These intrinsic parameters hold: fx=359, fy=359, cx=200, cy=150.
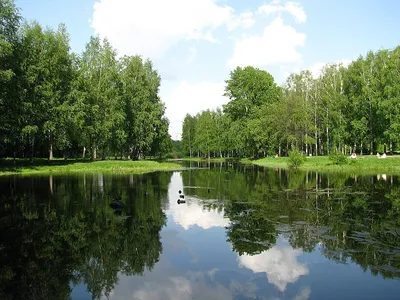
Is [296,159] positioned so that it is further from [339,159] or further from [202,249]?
[202,249]

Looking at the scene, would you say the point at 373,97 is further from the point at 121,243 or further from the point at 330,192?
the point at 121,243

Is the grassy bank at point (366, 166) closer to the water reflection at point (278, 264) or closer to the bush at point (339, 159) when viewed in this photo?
the bush at point (339, 159)

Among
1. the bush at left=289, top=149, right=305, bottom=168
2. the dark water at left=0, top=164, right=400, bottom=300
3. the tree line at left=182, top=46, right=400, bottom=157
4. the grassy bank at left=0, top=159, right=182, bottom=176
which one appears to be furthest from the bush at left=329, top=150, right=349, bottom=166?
the dark water at left=0, top=164, right=400, bottom=300

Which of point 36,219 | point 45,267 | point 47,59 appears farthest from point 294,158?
point 45,267

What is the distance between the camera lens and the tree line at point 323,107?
6589cm

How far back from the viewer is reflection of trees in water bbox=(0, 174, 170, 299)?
10977mm

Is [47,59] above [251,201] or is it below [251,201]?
above

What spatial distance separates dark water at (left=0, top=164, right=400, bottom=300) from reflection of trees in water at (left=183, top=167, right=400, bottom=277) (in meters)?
0.06

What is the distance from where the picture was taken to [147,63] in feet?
256

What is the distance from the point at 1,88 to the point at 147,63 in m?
36.6

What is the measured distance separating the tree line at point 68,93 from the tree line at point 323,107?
23.4 metres

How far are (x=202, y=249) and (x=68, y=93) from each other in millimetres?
51057

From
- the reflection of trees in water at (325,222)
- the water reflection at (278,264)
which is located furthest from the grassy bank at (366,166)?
the water reflection at (278,264)

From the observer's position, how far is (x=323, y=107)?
270ft
